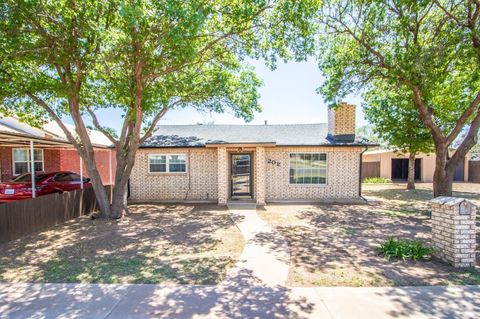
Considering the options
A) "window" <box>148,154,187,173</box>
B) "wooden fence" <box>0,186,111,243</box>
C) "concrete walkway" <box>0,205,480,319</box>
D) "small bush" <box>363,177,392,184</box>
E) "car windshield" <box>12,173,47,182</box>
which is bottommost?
"small bush" <box>363,177,392,184</box>

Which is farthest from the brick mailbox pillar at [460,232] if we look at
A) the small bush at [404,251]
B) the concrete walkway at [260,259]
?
the concrete walkway at [260,259]

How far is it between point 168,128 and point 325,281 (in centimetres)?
1286

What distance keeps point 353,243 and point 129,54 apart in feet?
25.7

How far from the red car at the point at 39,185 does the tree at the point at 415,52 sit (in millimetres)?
11499

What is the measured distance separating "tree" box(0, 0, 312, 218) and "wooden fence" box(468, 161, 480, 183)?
23.3 metres

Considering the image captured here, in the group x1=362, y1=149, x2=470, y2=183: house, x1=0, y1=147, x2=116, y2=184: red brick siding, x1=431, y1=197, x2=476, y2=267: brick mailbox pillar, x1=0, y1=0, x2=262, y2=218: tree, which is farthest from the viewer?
→ x1=362, y1=149, x2=470, y2=183: house

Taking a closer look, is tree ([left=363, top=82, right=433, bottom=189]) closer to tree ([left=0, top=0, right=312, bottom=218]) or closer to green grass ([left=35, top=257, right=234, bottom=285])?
tree ([left=0, top=0, right=312, bottom=218])

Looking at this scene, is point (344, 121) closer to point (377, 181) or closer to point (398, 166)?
point (377, 181)

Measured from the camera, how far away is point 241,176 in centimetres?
1339

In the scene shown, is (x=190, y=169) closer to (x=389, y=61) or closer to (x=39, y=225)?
(x=39, y=225)

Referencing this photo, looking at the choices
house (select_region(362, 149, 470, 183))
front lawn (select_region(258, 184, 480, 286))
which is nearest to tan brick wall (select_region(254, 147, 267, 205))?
front lawn (select_region(258, 184, 480, 286))

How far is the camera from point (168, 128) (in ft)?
50.4

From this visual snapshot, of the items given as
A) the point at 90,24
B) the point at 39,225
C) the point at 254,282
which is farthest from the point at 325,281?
the point at 39,225

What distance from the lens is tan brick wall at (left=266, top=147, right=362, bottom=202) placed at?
40.7 feet
